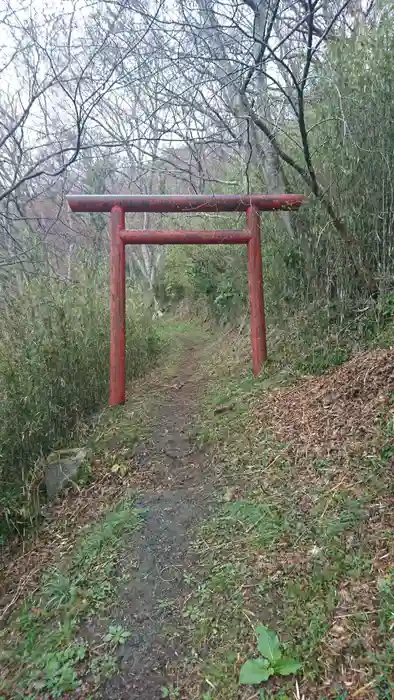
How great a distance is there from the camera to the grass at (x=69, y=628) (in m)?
1.86

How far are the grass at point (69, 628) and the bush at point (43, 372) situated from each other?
0.95 meters

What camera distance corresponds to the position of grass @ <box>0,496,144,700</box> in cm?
186

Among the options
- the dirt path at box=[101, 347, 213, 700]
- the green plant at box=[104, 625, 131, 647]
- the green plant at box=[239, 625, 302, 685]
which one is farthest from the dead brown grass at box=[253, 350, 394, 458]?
the green plant at box=[104, 625, 131, 647]

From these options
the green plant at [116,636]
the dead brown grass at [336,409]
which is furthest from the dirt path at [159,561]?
the dead brown grass at [336,409]

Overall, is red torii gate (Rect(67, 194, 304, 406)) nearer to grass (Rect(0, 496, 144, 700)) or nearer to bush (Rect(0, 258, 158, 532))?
bush (Rect(0, 258, 158, 532))

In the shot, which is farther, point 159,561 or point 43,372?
point 43,372

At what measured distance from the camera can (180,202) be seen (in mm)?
4395

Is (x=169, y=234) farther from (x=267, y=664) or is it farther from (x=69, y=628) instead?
(x=267, y=664)

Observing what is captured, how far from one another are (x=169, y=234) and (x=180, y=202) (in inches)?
13.7

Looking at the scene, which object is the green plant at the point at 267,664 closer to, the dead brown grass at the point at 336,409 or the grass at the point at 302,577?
the grass at the point at 302,577

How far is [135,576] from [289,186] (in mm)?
4046

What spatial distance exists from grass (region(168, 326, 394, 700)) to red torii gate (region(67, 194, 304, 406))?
6.82 feet

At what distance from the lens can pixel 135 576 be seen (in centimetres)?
233

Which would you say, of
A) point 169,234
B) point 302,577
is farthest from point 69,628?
point 169,234
